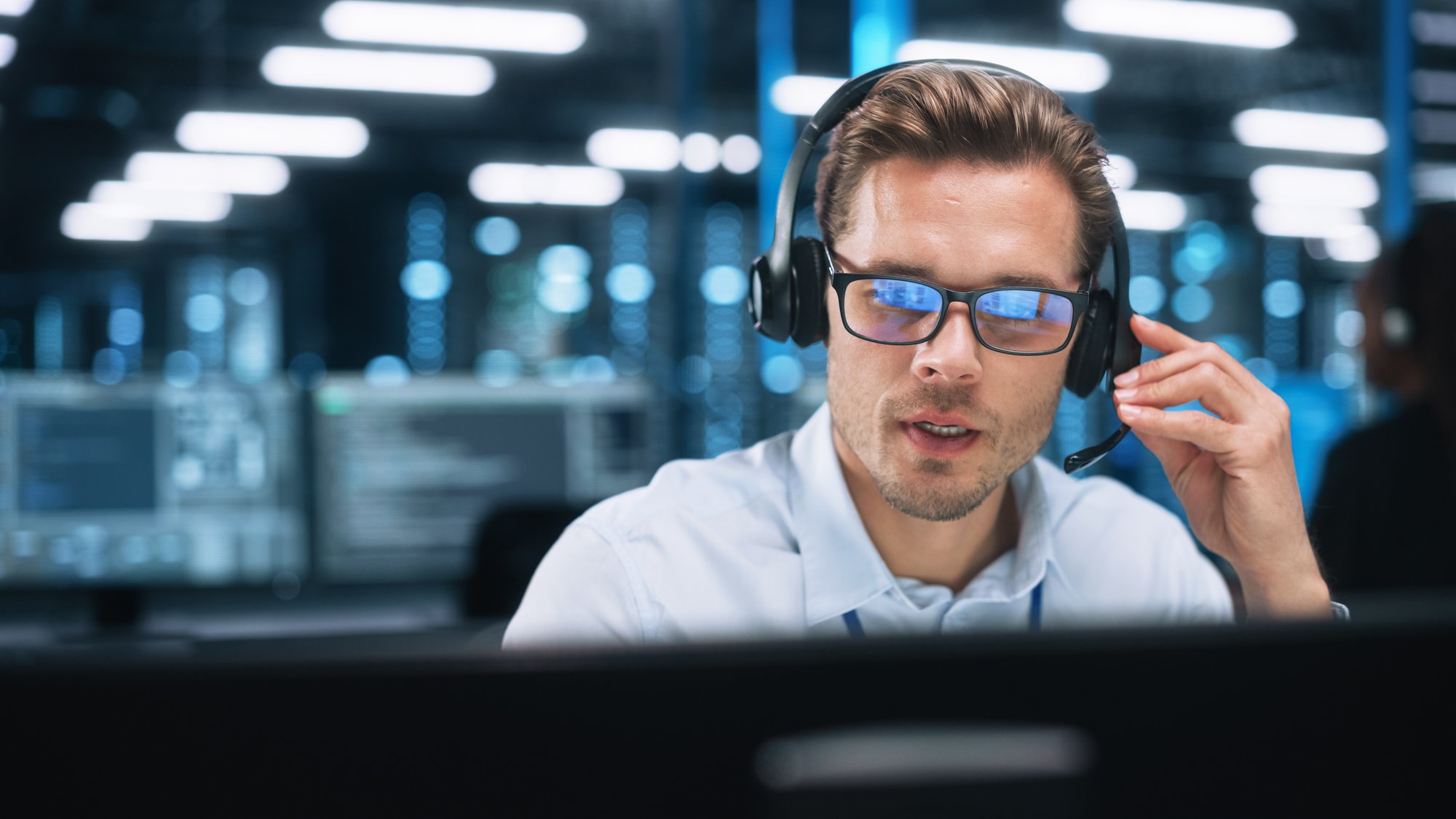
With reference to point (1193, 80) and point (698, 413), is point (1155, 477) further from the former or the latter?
point (1193, 80)

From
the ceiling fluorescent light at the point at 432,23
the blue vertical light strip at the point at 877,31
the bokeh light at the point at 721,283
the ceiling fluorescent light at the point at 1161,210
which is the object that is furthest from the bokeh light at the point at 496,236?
the ceiling fluorescent light at the point at 1161,210

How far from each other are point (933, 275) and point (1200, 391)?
0.77ft

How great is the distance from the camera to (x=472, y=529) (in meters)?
2.19

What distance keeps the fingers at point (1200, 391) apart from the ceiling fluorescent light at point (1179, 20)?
3.32 m

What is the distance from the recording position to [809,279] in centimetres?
87

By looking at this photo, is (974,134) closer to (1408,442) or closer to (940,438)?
(940,438)

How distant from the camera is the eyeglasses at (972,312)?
0.75 m

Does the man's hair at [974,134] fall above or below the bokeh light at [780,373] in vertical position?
above

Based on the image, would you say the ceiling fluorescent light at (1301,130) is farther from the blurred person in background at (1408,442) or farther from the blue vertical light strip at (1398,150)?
the blurred person in background at (1408,442)

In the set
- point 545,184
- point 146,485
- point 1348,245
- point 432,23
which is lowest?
point 146,485

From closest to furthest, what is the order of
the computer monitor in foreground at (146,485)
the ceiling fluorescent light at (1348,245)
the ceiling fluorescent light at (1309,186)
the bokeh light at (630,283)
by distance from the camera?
1. the computer monitor in foreground at (146,485)
2. the bokeh light at (630,283)
3. the ceiling fluorescent light at (1348,245)
4. the ceiling fluorescent light at (1309,186)

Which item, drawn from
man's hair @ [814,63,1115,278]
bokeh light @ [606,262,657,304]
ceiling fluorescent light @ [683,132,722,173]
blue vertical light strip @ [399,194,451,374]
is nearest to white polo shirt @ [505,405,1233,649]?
man's hair @ [814,63,1115,278]

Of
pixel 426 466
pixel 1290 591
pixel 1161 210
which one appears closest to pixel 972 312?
pixel 1290 591

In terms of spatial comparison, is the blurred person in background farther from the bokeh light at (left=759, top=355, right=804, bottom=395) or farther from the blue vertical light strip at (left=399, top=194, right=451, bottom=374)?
the blue vertical light strip at (left=399, top=194, right=451, bottom=374)
